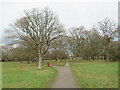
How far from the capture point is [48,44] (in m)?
26.3

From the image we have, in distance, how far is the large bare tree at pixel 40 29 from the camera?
2477 cm

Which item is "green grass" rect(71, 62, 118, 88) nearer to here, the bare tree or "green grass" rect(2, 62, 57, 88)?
"green grass" rect(2, 62, 57, 88)

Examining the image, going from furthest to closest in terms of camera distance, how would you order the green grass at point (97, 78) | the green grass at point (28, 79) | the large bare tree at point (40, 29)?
the large bare tree at point (40, 29)
the green grass at point (28, 79)
the green grass at point (97, 78)

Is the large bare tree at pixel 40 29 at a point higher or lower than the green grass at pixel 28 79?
higher

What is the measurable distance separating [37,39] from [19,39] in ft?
10.7

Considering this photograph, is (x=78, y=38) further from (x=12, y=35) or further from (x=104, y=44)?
(x=12, y=35)

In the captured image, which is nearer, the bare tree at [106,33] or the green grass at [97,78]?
the green grass at [97,78]

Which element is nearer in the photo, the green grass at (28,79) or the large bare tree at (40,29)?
the green grass at (28,79)

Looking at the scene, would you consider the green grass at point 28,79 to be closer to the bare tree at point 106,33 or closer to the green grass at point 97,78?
the green grass at point 97,78

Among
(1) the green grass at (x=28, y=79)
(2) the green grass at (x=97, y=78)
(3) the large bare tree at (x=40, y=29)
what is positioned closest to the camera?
(2) the green grass at (x=97, y=78)

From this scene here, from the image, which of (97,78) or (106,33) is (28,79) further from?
(106,33)

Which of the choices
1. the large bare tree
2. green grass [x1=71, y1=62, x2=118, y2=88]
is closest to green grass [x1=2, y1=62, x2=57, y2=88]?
green grass [x1=71, y1=62, x2=118, y2=88]

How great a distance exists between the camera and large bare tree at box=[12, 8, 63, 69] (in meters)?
24.8

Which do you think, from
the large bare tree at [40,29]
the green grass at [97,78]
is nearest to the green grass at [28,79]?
the green grass at [97,78]
